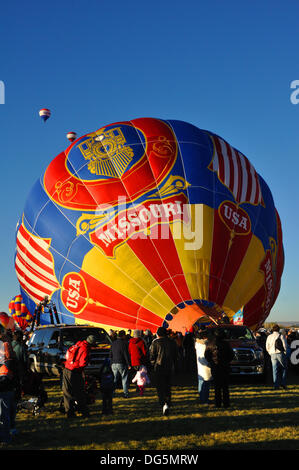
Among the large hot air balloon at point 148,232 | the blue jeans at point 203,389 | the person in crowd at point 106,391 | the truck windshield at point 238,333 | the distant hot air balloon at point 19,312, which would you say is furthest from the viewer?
the distant hot air balloon at point 19,312

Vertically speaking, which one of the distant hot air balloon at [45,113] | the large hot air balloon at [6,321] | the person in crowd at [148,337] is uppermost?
the distant hot air balloon at [45,113]

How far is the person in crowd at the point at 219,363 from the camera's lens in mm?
10156

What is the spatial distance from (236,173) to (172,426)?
505 inches

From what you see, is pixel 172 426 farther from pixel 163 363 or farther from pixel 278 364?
pixel 278 364

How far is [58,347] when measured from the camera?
13438mm

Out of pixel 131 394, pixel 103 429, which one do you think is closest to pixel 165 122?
pixel 131 394

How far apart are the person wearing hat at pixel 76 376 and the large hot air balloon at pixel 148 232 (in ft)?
25.3

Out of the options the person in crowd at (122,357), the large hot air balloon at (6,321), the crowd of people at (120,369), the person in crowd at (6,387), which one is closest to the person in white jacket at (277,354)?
the crowd of people at (120,369)

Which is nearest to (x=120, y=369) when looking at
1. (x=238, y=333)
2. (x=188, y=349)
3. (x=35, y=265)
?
(x=238, y=333)

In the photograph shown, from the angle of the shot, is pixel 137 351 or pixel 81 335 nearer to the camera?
pixel 137 351

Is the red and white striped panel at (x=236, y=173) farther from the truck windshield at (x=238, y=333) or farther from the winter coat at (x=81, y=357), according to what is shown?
the winter coat at (x=81, y=357)

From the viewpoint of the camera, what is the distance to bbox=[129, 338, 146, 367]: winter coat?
40.0ft

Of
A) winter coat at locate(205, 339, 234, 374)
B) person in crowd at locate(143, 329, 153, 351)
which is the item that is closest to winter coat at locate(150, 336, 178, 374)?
winter coat at locate(205, 339, 234, 374)

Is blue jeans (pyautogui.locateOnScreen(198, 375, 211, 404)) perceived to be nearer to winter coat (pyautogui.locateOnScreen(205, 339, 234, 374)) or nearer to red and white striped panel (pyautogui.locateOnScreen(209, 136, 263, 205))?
winter coat (pyautogui.locateOnScreen(205, 339, 234, 374))
